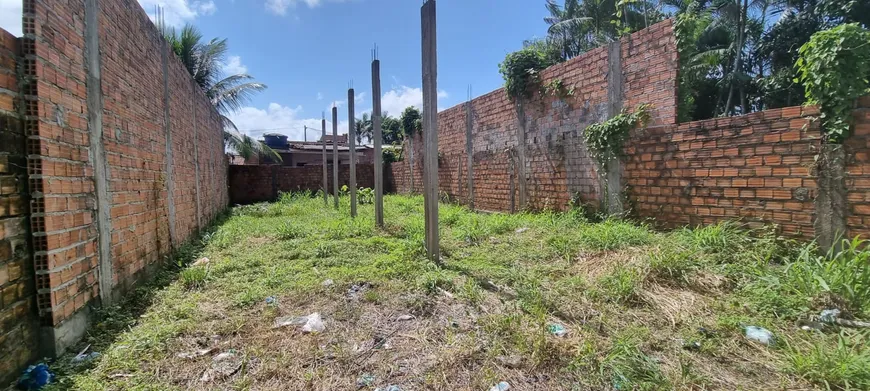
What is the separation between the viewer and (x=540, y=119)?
613 centimetres

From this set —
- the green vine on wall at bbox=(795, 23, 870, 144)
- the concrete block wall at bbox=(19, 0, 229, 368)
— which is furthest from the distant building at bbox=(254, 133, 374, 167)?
the green vine on wall at bbox=(795, 23, 870, 144)

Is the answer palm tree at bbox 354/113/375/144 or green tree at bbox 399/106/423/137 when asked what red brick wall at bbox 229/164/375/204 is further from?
palm tree at bbox 354/113/375/144

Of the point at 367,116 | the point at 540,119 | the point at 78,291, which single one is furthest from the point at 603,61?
the point at 367,116

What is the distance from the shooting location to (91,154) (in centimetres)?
237

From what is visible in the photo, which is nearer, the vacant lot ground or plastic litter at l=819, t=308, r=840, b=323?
the vacant lot ground

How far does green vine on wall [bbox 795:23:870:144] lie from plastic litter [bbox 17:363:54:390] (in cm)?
536

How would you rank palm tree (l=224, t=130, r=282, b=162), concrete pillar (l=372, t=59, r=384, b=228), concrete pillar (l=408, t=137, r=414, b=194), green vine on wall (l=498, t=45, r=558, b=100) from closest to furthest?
concrete pillar (l=372, t=59, r=384, b=228) → green vine on wall (l=498, t=45, r=558, b=100) → concrete pillar (l=408, t=137, r=414, b=194) → palm tree (l=224, t=130, r=282, b=162)

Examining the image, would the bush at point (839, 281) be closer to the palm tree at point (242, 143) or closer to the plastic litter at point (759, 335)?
the plastic litter at point (759, 335)

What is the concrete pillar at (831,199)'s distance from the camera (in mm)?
2998

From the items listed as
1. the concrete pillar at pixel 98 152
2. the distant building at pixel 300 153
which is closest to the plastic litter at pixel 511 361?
the concrete pillar at pixel 98 152

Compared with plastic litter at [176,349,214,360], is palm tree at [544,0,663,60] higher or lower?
higher

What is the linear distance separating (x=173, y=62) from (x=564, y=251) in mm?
5139

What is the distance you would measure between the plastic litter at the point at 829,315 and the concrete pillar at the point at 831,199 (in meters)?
1.01

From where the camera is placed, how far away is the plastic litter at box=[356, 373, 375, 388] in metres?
1.82
